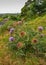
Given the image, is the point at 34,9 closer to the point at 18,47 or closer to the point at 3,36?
the point at 3,36

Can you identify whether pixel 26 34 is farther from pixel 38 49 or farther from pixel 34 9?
pixel 34 9

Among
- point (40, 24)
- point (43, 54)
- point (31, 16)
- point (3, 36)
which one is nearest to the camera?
point (43, 54)

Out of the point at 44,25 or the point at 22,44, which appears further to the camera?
the point at 44,25

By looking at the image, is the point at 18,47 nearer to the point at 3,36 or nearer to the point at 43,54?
the point at 43,54

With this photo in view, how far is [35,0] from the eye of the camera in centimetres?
538

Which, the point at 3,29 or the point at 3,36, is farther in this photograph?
the point at 3,29

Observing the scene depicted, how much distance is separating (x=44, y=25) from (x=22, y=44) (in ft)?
3.02

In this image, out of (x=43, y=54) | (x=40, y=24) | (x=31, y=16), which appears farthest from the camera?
(x=31, y=16)

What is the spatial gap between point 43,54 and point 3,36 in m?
0.90

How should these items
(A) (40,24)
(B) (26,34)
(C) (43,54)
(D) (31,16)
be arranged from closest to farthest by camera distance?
(C) (43,54) → (B) (26,34) → (A) (40,24) → (D) (31,16)

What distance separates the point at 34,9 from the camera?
5.15 meters

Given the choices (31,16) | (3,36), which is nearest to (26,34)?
(3,36)

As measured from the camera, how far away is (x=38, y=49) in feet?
11.0

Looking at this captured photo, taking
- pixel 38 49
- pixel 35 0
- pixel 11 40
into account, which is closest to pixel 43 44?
pixel 38 49
